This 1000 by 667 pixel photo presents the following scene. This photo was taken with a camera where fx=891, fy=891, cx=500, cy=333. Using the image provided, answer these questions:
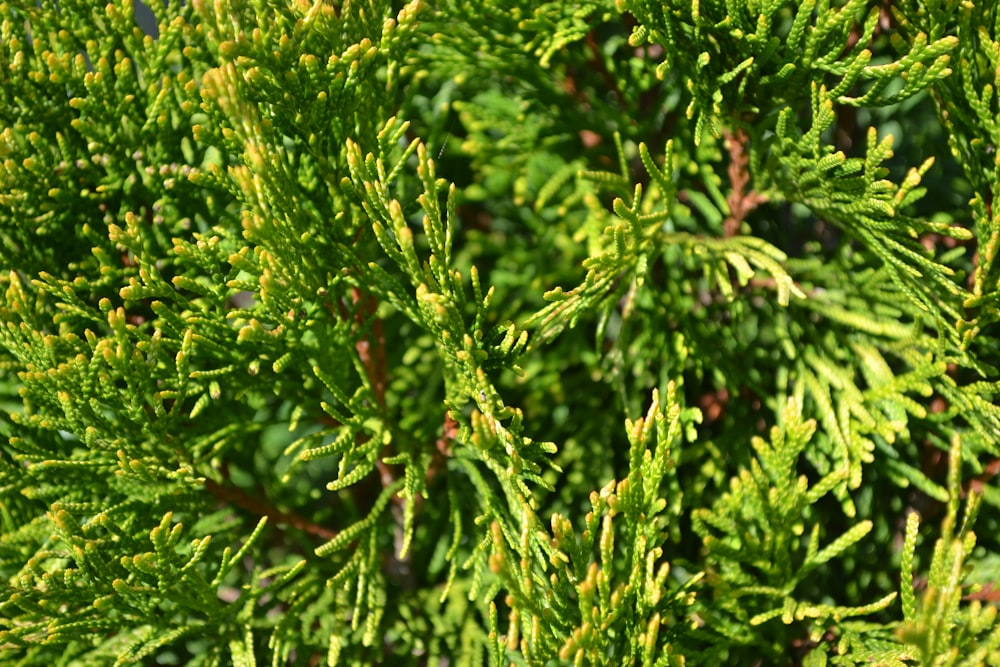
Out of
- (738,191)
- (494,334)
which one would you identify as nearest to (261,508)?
(494,334)

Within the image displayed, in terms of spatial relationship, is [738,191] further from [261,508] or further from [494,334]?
[261,508]

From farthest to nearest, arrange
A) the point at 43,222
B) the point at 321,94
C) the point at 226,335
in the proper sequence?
1. the point at 43,222
2. the point at 226,335
3. the point at 321,94

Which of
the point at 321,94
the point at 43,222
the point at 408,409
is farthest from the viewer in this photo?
the point at 408,409

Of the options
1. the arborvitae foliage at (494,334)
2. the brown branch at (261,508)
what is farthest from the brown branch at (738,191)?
the brown branch at (261,508)

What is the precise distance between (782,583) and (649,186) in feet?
3.05

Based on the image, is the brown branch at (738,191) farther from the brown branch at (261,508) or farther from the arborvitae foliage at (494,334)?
the brown branch at (261,508)

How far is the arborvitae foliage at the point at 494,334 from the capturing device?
1.40 meters

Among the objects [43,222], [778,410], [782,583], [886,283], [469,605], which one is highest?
[43,222]

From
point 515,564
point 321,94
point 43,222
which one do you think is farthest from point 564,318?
point 43,222

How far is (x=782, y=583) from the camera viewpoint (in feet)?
5.46

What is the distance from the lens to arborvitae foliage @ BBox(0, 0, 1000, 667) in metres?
1.40

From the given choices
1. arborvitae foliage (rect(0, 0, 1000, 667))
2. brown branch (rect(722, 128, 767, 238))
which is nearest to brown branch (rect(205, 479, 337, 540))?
arborvitae foliage (rect(0, 0, 1000, 667))

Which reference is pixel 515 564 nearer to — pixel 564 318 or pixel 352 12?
pixel 564 318

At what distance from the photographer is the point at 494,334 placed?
1.43m
